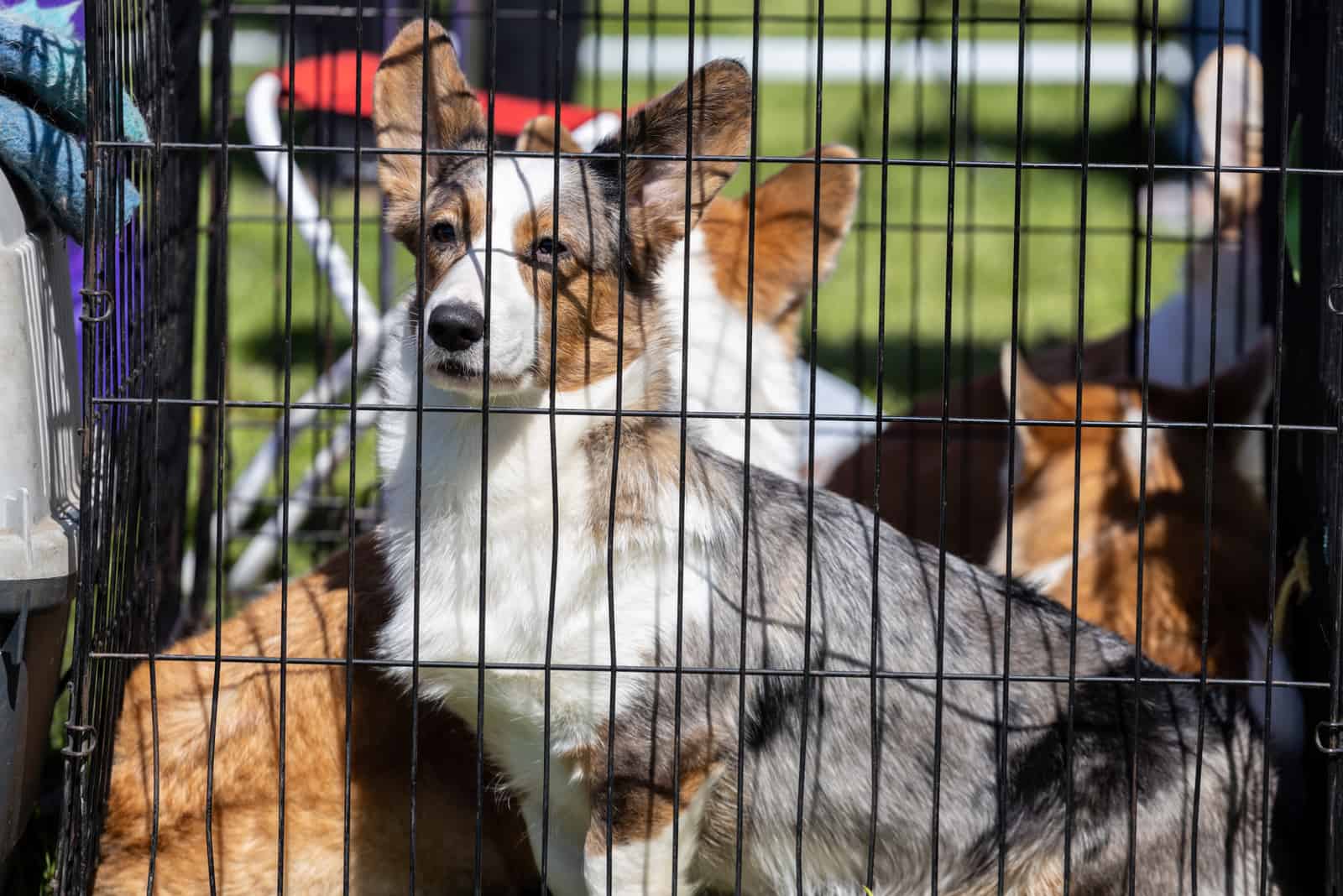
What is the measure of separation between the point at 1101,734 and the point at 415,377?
1.42 metres

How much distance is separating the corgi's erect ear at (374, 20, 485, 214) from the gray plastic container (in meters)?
0.63

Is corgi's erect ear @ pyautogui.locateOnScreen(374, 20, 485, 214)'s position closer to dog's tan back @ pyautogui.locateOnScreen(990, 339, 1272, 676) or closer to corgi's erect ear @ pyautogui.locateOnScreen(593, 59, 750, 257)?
corgi's erect ear @ pyautogui.locateOnScreen(593, 59, 750, 257)

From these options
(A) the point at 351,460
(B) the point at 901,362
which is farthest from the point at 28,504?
(B) the point at 901,362

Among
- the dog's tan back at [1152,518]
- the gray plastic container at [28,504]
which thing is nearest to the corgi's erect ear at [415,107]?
the gray plastic container at [28,504]

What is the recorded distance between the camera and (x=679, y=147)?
2537mm

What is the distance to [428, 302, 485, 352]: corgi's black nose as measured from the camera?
232 centimetres

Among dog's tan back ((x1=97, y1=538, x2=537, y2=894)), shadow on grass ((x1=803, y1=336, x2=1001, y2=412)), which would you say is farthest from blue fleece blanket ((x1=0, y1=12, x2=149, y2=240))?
shadow on grass ((x1=803, y1=336, x2=1001, y2=412))

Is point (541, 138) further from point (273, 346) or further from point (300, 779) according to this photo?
point (273, 346)

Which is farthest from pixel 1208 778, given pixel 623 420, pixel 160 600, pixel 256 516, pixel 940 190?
pixel 940 190

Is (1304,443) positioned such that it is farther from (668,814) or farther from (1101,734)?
(668,814)

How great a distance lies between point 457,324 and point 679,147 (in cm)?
54

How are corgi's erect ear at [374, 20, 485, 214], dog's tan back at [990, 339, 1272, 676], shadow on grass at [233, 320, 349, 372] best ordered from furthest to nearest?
shadow on grass at [233, 320, 349, 372] < dog's tan back at [990, 339, 1272, 676] < corgi's erect ear at [374, 20, 485, 214]

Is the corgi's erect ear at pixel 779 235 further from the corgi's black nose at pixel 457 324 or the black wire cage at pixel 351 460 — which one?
the corgi's black nose at pixel 457 324

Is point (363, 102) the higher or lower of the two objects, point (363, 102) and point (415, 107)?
the higher
